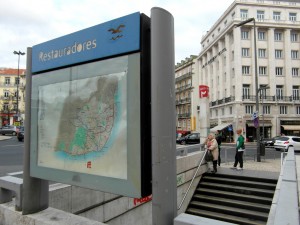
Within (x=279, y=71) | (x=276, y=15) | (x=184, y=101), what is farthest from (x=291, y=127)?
(x=184, y=101)

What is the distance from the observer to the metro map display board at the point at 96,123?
8.26ft

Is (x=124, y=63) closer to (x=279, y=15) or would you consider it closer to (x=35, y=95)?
(x=35, y=95)

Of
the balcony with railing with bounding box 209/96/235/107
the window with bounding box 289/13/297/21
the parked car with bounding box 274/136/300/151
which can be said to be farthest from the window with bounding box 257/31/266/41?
the parked car with bounding box 274/136/300/151

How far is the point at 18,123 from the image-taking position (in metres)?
51.0

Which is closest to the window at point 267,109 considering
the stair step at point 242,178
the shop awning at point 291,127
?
the shop awning at point 291,127

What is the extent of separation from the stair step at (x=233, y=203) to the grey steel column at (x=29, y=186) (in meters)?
8.44

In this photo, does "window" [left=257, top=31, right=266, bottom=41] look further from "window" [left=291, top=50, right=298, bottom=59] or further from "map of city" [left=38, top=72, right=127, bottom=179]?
"map of city" [left=38, top=72, right=127, bottom=179]

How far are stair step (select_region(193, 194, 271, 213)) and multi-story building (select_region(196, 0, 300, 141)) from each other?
3326 cm

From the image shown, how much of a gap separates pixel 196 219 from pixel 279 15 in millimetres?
54043

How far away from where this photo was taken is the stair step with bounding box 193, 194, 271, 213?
10052mm

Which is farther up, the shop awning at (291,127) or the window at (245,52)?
the window at (245,52)

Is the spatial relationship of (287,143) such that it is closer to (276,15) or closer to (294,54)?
(294,54)

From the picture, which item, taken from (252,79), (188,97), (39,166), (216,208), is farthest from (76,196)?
(188,97)

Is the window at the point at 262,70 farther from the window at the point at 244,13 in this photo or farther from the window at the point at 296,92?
the window at the point at 244,13
